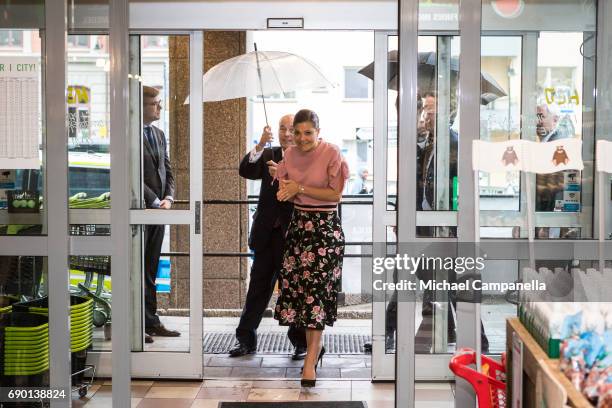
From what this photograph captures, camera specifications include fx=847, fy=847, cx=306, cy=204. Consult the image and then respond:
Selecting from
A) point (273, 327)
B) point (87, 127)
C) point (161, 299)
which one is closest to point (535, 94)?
point (87, 127)

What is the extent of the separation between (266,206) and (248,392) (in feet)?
3.89

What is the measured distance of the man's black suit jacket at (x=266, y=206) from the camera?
5266mm

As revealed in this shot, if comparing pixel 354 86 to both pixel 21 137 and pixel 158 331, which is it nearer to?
pixel 158 331

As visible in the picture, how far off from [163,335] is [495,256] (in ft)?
7.35

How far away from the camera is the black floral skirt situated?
4.65 m

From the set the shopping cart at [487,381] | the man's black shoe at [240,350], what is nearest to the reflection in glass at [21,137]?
the shopping cart at [487,381]

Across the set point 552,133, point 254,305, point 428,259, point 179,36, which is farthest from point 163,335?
point 552,133

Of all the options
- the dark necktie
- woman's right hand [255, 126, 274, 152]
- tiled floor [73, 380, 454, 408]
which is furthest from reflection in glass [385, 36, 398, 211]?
the dark necktie

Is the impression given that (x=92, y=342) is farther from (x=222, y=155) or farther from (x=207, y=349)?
(x=222, y=155)

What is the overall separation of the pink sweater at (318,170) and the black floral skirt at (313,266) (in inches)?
3.7

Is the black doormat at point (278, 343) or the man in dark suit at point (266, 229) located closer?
the man in dark suit at point (266, 229)

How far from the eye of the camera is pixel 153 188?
4.77 metres

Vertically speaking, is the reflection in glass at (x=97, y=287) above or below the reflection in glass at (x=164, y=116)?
below

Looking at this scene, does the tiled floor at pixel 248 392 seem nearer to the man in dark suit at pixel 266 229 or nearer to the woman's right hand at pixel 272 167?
the man in dark suit at pixel 266 229
